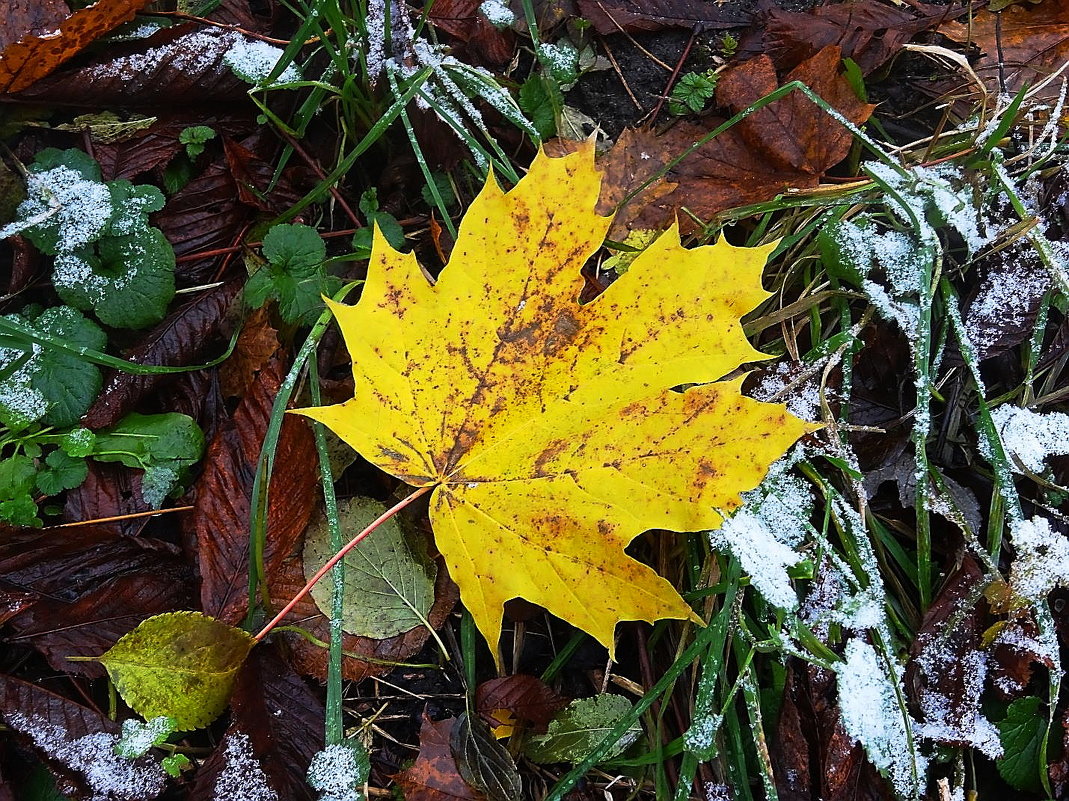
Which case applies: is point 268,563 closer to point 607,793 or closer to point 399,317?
point 399,317

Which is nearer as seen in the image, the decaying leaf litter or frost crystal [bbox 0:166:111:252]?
the decaying leaf litter

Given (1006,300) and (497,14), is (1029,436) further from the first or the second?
(497,14)

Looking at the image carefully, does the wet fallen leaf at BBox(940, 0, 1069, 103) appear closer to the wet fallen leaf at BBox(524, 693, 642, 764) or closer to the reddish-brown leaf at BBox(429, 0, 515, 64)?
the reddish-brown leaf at BBox(429, 0, 515, 64)

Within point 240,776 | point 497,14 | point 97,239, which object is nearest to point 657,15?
point 497,14

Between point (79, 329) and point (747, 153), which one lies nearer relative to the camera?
point (79, 329)

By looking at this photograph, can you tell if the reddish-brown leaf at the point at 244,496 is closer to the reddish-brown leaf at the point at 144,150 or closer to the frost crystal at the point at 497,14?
the reddish-brown leaf at the point at 144,150

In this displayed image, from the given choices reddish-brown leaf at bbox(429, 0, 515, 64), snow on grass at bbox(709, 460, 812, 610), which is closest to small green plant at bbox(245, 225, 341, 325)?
reddish-brown leaf at bbox(429, 0, 515, 64)

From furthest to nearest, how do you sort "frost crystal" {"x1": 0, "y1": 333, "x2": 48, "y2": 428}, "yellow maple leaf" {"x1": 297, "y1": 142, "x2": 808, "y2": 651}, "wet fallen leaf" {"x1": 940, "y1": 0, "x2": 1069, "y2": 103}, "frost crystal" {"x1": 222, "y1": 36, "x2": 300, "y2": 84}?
"wet fallen leaf" {"x1": 940, "y1": 0, "x2": 1069, "y2": 103} → "frost crystal" {"x1": 222, "y1": 36, "x2": 300, "y2": 84} → "frost crystal" {"x1": 0, "y1": 333, "x2": 48, "y2": 428} → "yellow maple leaf" {"x1": 297, "y1": 142, "x2": 808, "y2": 651}
